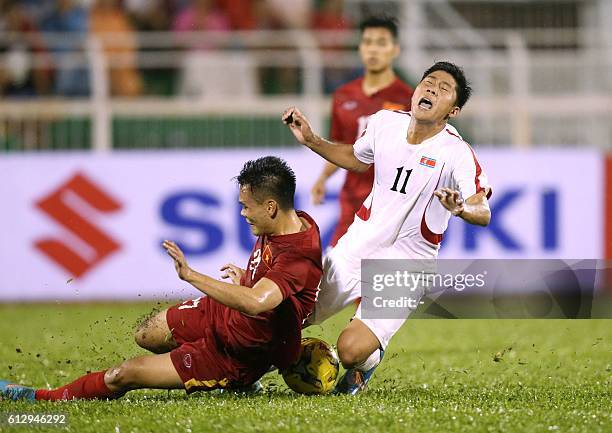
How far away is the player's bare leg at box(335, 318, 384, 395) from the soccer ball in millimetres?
100

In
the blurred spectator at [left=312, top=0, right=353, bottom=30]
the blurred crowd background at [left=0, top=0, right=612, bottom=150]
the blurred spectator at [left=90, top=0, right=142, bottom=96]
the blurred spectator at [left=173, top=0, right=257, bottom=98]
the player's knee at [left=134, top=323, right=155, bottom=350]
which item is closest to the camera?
the player's knee at [left=134, top=323, right=155, bottom=350]

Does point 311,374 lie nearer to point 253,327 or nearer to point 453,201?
point 253,327

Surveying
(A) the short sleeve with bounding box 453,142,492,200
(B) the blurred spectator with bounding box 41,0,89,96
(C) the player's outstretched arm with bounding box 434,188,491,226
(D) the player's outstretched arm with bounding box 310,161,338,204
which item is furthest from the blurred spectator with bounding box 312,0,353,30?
(C) the player's outstretched arm with bounding box 434,188,491,226

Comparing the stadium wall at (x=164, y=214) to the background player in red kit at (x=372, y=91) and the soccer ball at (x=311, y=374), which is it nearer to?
the background player in red kit at (x=372, y=91)

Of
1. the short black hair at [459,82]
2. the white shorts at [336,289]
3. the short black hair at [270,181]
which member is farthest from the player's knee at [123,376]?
the short black hair at [459,82]

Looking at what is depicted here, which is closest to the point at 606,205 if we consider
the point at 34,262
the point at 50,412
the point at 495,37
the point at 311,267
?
the point at 495,37

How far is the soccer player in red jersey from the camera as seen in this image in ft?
23.4

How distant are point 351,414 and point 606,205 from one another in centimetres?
787

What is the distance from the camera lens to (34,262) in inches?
545

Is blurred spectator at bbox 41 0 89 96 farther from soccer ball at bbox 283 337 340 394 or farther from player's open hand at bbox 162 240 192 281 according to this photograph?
player's open hand at bbox 162 240 192 281

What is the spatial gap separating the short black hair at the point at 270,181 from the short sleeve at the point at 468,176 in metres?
1.03

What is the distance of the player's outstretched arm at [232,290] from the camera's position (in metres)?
6.52

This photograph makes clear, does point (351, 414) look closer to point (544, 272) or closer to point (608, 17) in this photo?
point (544, 272)

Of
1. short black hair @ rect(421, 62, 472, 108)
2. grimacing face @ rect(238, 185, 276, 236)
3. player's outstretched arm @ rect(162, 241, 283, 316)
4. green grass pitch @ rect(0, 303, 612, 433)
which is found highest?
short black hair @ rect(421, 62, 472, 108)
